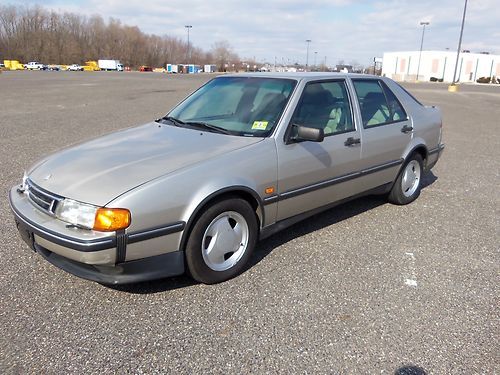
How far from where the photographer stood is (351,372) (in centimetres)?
231

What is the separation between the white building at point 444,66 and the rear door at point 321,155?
98.2m

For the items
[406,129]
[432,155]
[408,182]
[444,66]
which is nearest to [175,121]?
[406,129]

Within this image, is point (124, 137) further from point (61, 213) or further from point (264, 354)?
point (264, 354)

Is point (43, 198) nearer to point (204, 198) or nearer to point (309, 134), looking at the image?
point (204, 198)

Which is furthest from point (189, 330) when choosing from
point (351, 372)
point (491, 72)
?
point (491, 72)

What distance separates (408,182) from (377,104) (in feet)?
3.92

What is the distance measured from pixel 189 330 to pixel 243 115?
76.5 inches

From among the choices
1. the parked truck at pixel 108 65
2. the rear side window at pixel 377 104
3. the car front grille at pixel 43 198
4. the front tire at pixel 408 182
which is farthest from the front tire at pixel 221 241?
the parked truck at pixel 108 65

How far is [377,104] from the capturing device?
4.58 meters

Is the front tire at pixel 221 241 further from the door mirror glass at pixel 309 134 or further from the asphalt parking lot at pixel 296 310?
the door mirror glass at pixel 309 134

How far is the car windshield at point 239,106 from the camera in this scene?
3574 millimetres

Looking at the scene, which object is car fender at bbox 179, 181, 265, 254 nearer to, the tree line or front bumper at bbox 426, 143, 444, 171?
front bumper at bbox 426, 143, 444, 171

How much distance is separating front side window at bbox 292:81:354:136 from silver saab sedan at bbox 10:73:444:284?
1 cm

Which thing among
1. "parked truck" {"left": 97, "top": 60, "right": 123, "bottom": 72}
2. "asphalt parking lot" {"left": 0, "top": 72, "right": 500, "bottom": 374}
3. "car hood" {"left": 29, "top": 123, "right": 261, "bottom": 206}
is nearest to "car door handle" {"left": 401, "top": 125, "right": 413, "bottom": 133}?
"asphalt parking lot" {"left": 0, "top": 72, "right": 500, "bottom": 374}
